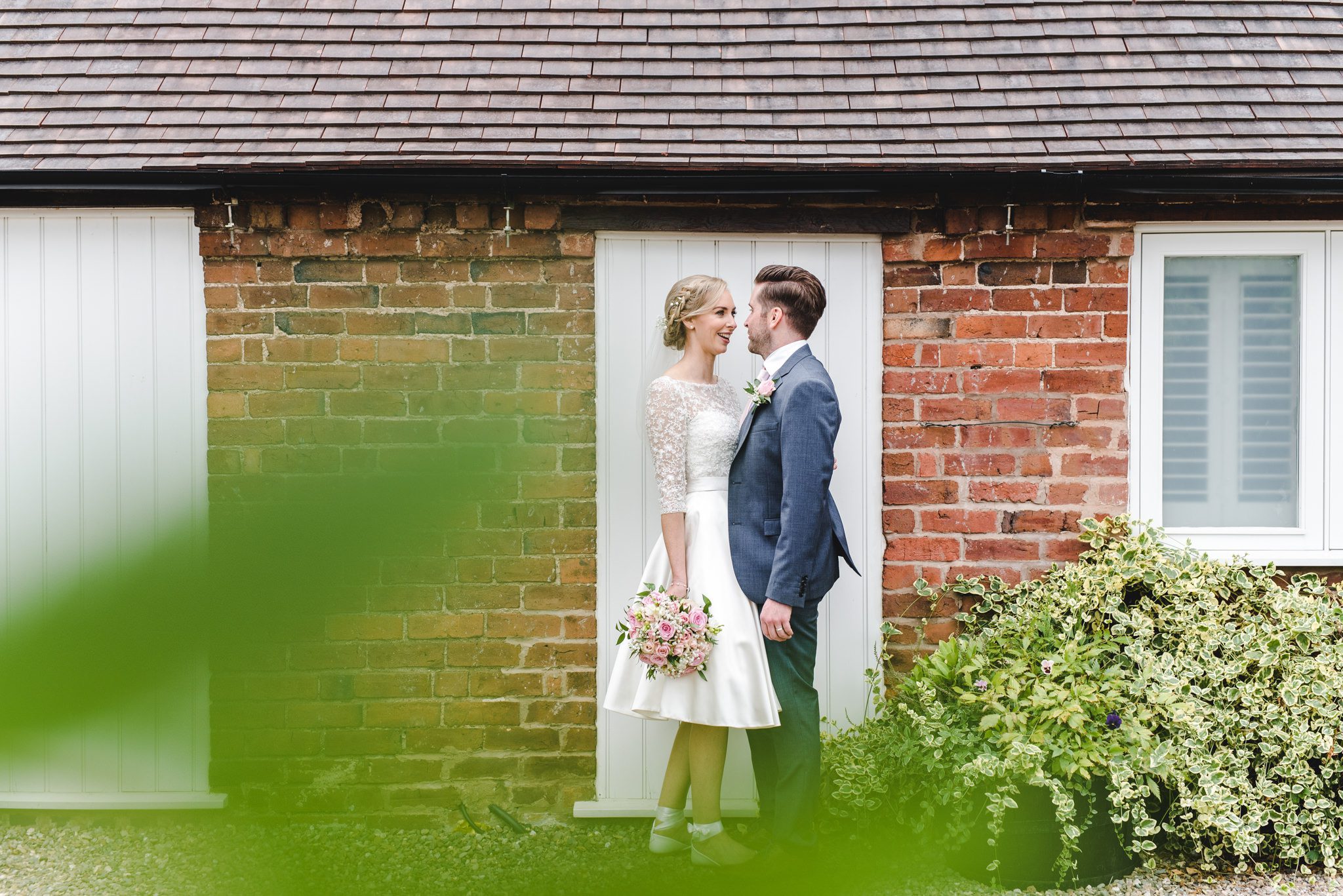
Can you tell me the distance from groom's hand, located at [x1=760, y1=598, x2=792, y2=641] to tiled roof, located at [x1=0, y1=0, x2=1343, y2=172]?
1.63 m

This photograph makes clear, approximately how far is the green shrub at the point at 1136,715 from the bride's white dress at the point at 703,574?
1.94 ft

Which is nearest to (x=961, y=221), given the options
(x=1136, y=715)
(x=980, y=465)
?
(x=980, y=465)

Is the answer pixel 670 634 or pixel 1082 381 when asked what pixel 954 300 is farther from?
pixel 670 634

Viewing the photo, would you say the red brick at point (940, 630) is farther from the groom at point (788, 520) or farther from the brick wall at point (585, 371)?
the groom at point (788, 520)

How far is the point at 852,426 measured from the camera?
12.3ft

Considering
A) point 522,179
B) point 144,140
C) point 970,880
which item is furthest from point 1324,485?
point 144,140

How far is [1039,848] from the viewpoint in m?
3.18

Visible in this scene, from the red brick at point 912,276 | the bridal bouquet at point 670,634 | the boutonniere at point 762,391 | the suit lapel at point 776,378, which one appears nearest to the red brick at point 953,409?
the red brick at point 912,276

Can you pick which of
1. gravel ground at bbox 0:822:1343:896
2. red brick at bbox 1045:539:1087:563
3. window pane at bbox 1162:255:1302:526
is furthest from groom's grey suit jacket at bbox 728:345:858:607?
gravel ground at bbox 0:822:1343:896

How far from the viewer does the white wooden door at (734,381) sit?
3.70m

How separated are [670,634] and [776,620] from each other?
374 mm

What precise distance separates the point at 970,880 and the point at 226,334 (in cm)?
349

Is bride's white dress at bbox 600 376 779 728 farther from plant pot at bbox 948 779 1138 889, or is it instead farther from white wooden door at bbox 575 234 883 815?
plant pot at bbox 948 779 1138 889

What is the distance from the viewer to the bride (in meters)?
3.19
